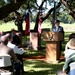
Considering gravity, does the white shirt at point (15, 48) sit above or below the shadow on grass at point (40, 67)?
above

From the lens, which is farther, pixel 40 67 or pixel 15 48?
pixel 40 67

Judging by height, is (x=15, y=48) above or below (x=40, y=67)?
above

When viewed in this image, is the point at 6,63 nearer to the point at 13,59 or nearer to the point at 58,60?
the point at 13,59

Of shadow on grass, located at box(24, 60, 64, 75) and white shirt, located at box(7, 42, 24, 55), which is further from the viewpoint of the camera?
shadow on grass, located at box(24, 60, 64, 75)

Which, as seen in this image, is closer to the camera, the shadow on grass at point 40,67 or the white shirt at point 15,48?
the white shirt at point 15,48

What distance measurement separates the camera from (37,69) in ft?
33.0

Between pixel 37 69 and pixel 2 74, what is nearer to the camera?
pixel 2 74

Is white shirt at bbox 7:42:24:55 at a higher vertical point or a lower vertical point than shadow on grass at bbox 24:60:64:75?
higher

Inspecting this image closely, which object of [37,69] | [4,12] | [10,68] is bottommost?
[37,69]

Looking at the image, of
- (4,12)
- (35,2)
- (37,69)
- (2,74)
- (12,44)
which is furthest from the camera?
(35,2)

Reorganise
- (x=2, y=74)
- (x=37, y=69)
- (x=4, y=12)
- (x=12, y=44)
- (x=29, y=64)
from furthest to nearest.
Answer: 1. (x=4, y=12)
2. (x=29, y=64)
3. (x=37, y=69)
4. (x=12, y=44)
5. (x=2, y=74)

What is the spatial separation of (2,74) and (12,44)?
207 cm

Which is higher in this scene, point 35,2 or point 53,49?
point 35,2

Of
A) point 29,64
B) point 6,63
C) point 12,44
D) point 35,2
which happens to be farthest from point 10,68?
point 35,2
